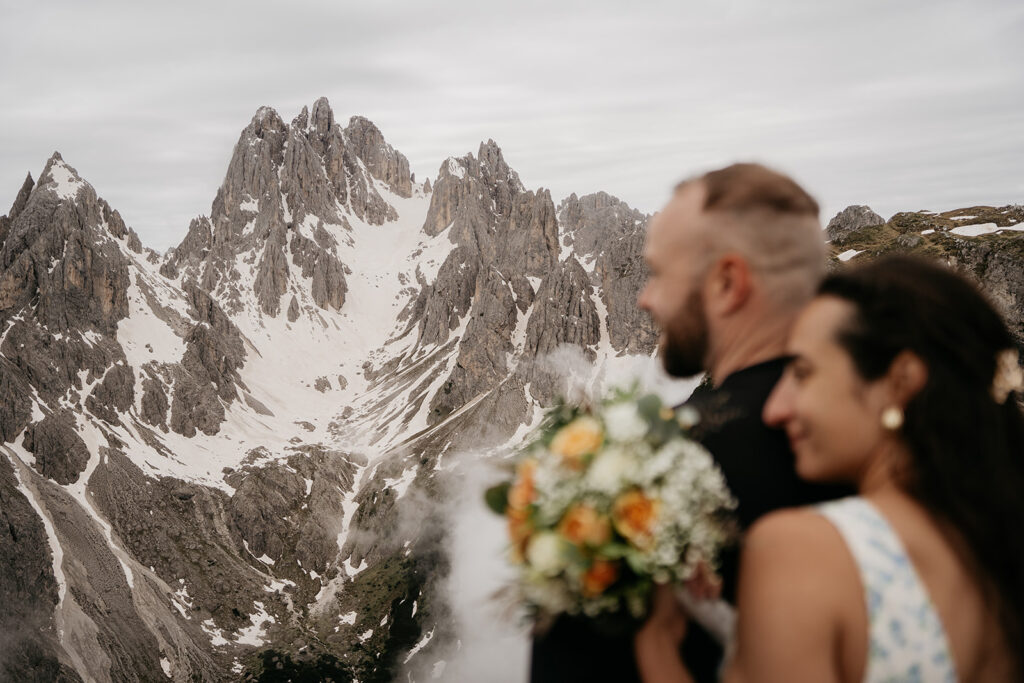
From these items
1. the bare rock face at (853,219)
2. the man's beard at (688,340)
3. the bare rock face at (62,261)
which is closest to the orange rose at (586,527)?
the man's beard at (688,340)

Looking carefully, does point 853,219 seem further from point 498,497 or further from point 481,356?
point 498,497

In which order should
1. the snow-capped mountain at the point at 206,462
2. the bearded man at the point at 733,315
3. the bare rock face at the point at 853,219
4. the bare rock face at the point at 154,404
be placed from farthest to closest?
the bare rock face at the point at 154,404
the bare rock face at the point at 853,219
the snow-capped mountain at the point at 206,462
the bearded man at the point at 733,315

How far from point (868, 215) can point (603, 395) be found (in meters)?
155

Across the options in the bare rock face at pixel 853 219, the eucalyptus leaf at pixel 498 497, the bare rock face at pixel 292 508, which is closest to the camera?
the eucalyptus leaf at pixel 498 497

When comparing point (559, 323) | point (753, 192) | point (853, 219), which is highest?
point (853, 219)

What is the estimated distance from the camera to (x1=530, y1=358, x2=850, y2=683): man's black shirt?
2.97 meters

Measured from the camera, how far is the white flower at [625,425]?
304cm

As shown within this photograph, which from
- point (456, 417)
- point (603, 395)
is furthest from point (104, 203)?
point (603, 395)

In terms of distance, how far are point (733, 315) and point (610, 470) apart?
1266 millimetres

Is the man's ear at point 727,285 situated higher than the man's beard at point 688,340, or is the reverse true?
the man's ear at point 727,285

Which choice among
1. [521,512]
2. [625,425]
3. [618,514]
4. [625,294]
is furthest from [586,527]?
[625,294]

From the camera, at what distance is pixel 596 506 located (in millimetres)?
2992

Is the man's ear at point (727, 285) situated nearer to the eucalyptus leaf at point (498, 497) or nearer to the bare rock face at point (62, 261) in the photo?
the eucalyptus leaf at point (498, 497)

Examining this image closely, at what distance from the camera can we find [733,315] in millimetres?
3590
